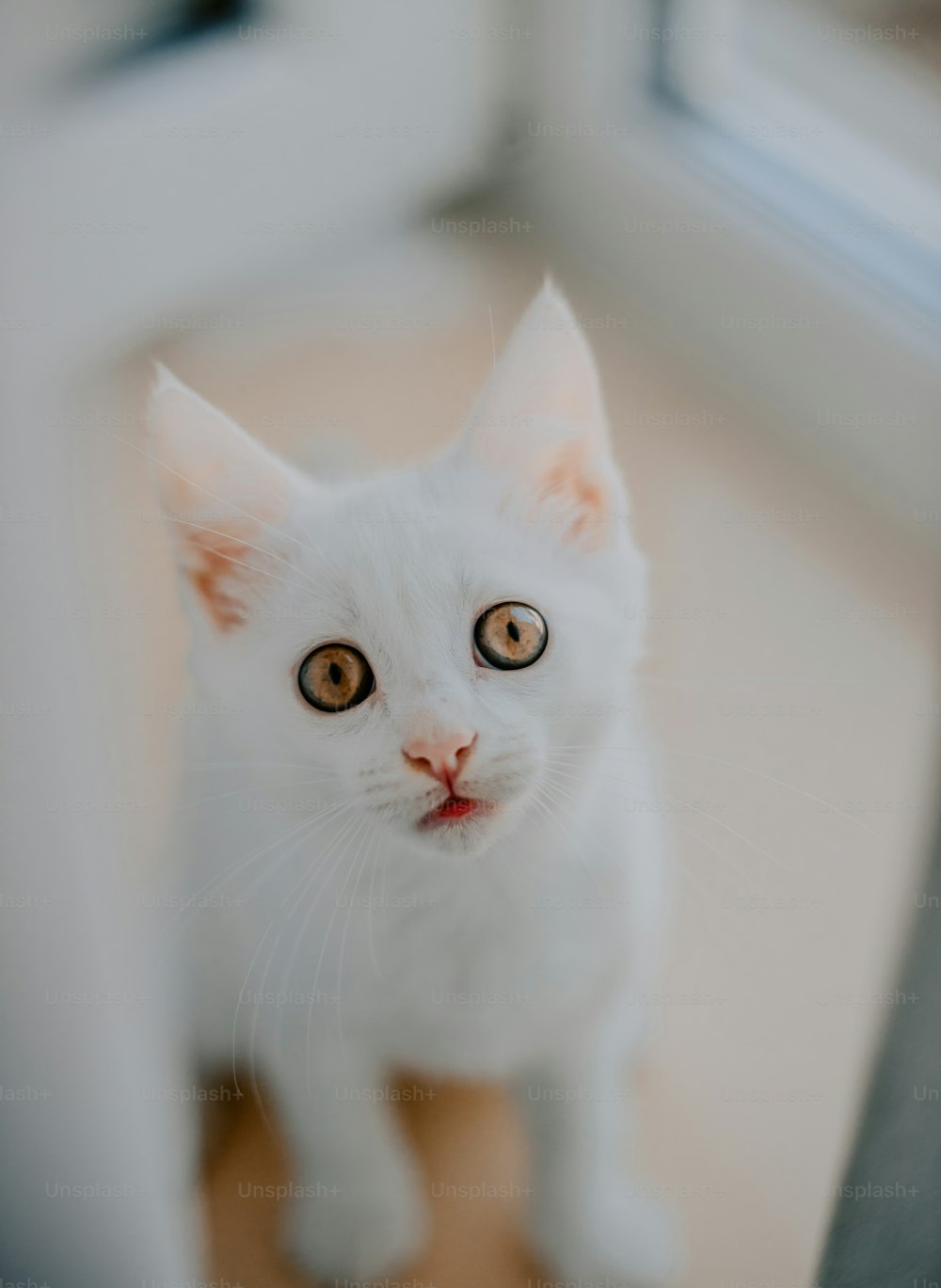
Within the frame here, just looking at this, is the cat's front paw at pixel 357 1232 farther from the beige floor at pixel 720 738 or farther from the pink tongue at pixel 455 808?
the pink tongue at pixel 455 808

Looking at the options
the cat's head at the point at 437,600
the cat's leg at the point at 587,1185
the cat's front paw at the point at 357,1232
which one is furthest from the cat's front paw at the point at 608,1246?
the cat's head at the point at 437,600

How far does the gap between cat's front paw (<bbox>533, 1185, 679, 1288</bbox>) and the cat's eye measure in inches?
20.5

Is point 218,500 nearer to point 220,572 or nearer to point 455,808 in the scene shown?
point 220,572

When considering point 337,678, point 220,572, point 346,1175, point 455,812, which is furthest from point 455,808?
point 346,1175

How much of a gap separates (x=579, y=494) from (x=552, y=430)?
48 millimetres

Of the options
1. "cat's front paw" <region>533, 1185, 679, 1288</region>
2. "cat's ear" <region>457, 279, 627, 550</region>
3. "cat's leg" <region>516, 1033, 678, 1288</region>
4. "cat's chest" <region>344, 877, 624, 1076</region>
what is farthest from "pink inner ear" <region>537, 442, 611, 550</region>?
"cat's front paw" <region>533, 1185, 679, 1288</region>

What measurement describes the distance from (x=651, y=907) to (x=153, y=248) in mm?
697

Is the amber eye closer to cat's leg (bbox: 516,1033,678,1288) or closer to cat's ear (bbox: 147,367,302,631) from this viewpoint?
cat's ear (bbox: 147,367,302,631)

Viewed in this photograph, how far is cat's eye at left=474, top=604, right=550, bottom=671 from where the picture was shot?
0.71 meters

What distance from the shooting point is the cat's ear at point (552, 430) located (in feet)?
2.20

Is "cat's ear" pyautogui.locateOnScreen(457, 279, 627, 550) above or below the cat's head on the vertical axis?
above

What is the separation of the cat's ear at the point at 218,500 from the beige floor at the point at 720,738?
0.24 m

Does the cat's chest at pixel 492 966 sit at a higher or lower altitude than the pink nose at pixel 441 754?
lower

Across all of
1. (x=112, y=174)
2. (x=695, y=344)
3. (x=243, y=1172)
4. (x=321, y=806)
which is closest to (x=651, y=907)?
(x=321, y=806)
